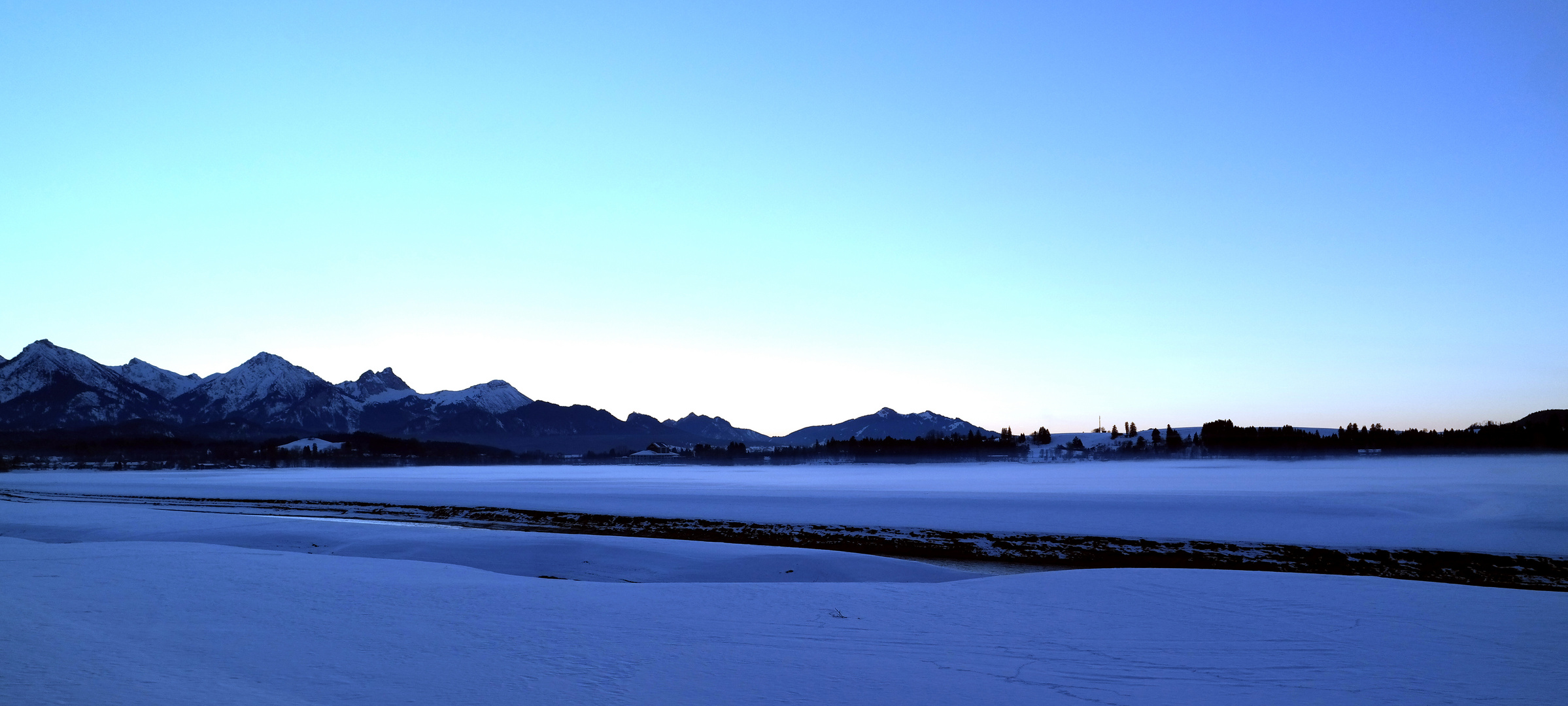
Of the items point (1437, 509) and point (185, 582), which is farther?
point (1437, 509)

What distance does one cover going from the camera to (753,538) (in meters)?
32.9

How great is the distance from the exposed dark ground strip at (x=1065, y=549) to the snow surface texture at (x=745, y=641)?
5.90 m

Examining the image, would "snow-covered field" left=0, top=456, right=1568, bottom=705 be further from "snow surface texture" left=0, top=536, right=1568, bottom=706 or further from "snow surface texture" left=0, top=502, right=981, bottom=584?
"snow surface texture" left=0, top=502, right=981, bottom=584

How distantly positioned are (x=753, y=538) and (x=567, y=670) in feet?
77.0

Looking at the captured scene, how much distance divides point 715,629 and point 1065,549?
64.3 feet

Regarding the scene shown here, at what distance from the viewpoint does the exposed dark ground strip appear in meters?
23.3

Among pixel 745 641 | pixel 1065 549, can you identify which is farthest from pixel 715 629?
pixel 1065 549

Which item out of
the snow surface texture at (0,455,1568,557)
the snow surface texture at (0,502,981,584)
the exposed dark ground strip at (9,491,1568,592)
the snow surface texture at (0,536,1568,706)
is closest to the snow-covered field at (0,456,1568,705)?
the snow surface texture at (0,536,1568,706)

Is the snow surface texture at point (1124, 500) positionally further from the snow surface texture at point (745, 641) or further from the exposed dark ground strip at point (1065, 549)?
the snow surface texture at point (745, 641)

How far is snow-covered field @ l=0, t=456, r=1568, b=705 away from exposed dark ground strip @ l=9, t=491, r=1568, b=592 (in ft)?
9.26

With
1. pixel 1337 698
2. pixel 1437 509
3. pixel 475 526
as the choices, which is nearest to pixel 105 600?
pixel 1337 698

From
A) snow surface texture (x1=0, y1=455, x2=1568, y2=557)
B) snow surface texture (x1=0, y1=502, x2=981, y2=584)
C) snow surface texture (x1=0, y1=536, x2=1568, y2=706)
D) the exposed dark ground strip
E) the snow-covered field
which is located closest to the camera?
snow surface texture (x1=0, y1=536, x2=1568, y2=706)

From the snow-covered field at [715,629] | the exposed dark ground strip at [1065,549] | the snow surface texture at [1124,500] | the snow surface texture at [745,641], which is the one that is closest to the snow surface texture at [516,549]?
the snow-covered field at [715,629]

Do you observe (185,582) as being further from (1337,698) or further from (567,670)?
(1337,698)
